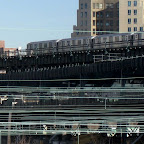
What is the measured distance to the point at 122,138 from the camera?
33.9 metres

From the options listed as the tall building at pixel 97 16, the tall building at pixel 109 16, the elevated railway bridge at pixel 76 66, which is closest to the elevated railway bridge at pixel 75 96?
the elevated railway bridge at pixel 76 66

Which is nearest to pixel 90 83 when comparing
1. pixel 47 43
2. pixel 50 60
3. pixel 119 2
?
pixel 50 60

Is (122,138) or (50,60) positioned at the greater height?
(50,60)

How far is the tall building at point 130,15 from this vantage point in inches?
4299

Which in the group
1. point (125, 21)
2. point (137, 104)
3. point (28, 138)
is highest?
point (125, 21)

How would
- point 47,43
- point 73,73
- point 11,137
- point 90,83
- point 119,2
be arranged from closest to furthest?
point 11,137
point 73,73
point 90,83
point 47,43
point 119,2

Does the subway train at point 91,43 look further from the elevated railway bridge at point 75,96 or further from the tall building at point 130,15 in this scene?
the tall building at point 130,15

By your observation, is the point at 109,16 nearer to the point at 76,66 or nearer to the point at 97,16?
the point at 97,16

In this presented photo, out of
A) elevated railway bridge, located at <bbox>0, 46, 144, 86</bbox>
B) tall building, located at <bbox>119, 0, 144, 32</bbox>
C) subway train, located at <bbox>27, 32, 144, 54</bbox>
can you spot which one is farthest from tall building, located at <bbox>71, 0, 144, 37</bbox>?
elevated railway bridge, located at <bbox>0, 46, 144, 86</bbox>

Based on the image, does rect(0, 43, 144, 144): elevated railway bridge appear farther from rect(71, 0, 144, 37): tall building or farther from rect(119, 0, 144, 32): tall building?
rect(71, 0, 144, 37): tall building

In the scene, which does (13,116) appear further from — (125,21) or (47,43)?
(125,21)

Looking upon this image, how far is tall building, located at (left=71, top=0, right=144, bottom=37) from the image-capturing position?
359 ft

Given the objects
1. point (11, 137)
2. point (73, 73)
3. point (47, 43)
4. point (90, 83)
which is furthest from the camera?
point (47, 43)

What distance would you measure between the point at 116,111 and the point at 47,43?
3230 centimetres
